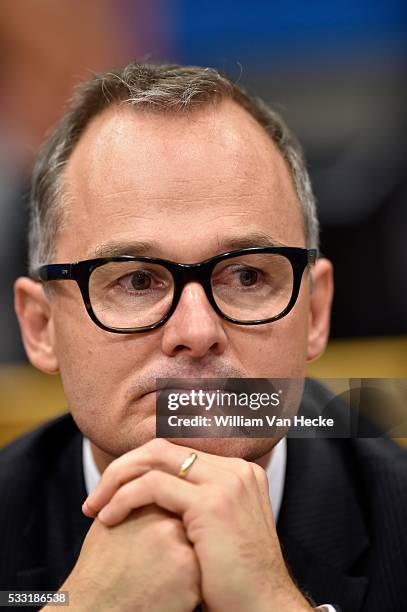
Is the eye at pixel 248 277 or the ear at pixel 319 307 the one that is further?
the ear at pixel 319 307

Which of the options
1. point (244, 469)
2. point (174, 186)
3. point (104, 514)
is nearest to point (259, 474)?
point (244, 469)

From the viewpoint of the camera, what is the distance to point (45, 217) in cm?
147

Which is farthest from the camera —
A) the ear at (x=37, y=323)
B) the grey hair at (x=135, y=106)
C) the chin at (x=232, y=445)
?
the ear at (x=37, y=323)

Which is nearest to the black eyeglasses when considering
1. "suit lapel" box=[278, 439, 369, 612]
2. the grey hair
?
the grey hair

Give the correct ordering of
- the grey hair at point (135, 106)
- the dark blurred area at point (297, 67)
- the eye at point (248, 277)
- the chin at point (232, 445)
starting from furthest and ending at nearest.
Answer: the dark blurred area at point (297, 67) → the grey hair at point (135, 106) → the eye at point (248, 277) → the chin at point (232, 445)

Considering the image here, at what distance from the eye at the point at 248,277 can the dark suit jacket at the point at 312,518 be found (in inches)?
8.8

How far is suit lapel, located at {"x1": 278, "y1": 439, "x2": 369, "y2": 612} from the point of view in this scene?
1346 mm

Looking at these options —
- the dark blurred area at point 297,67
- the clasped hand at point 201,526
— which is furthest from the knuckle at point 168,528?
the dark blurred area at point 297,67

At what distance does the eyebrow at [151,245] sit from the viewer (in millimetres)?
1238

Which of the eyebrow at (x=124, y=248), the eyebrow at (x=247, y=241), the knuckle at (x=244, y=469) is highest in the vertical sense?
the eyebrow at (x=247, y=241)

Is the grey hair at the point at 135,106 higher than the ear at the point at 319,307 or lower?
higher

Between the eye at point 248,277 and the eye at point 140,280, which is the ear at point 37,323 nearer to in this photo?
the eye at point 140,280

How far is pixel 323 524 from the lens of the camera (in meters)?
1.47

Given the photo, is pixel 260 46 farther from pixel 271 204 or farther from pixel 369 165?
pixel 271 204
